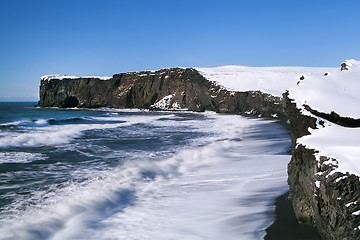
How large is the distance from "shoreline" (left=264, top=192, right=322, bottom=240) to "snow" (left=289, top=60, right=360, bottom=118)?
1595mm

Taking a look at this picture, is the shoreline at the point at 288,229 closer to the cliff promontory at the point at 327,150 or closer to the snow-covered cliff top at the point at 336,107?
the cliff promontory at the point at 327,150

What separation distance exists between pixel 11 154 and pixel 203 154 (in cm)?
621

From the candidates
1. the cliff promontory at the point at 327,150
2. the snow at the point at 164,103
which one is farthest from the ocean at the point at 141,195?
the snow at the point at 164,103

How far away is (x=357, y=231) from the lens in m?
2.49

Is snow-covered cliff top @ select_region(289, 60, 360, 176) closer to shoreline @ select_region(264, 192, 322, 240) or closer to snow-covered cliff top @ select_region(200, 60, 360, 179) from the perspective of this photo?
snow-covered cliff top @ select_region(200, 60, 360, 179)

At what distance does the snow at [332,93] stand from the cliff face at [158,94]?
65.8ft

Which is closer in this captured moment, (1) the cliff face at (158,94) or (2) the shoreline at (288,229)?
(2) the shoreline at (288,229)

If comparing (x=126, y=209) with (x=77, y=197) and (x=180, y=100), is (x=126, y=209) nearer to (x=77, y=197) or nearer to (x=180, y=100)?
(x=77, y=197)

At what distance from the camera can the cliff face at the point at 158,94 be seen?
35.0 m

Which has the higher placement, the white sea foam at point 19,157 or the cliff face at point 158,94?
the cliff face at point 158,94

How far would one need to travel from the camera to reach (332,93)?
5078mm

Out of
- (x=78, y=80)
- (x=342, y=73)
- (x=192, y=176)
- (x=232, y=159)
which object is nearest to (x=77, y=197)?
(x=192, y=176)

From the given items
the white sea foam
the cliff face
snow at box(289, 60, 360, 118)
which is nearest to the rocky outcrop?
snow at box(289, 60, 360, 118)

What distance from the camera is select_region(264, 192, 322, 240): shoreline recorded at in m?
3.37
